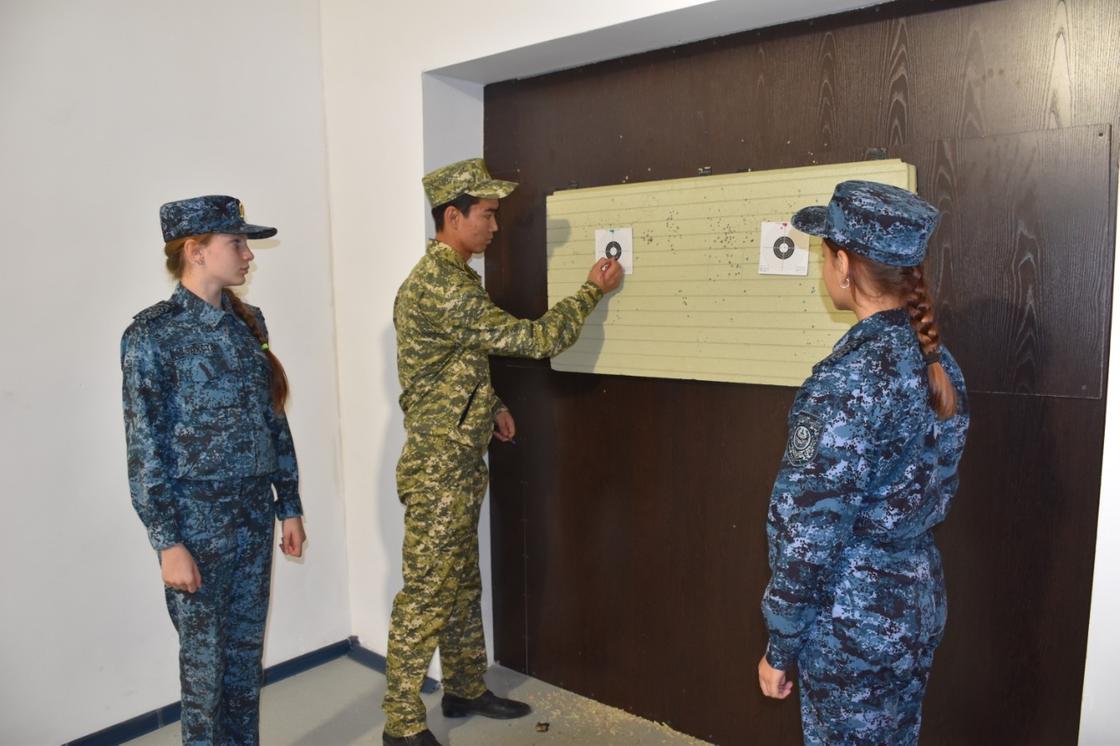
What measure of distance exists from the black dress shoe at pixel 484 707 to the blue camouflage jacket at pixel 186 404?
3.75 feet

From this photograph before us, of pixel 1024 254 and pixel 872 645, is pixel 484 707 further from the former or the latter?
pixel 1024 254

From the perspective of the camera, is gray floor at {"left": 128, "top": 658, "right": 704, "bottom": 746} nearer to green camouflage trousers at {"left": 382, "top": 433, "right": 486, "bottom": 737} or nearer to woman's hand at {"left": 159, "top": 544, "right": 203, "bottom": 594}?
green camouflage trousers at {"left": 382, "top": 433, "right": 486, "bottom": 737}

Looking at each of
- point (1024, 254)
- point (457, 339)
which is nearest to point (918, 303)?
point (1024, 254)

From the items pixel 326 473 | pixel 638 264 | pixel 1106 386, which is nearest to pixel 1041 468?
pixel 1106 386

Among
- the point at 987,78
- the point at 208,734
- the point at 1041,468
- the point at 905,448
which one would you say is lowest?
the point at 208,734

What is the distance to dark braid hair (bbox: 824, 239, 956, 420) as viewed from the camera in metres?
1.45

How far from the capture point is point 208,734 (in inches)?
78.9

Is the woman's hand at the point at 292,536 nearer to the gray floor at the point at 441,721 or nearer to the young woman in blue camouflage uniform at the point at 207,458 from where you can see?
the young woman in blue camouflage uniform at the point at 207,458

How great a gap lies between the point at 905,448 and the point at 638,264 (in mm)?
1235

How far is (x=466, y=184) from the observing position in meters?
2.39

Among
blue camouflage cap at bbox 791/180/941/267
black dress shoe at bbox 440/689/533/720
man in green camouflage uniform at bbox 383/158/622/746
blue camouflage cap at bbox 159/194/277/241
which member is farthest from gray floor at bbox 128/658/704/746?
blue camouflage cap at bbox 791/180/941/267

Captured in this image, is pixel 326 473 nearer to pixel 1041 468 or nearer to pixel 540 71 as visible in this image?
pixel 540 71

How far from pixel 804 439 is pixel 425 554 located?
1420 millimetres

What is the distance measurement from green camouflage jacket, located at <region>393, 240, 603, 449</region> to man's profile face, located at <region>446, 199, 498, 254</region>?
6cm
